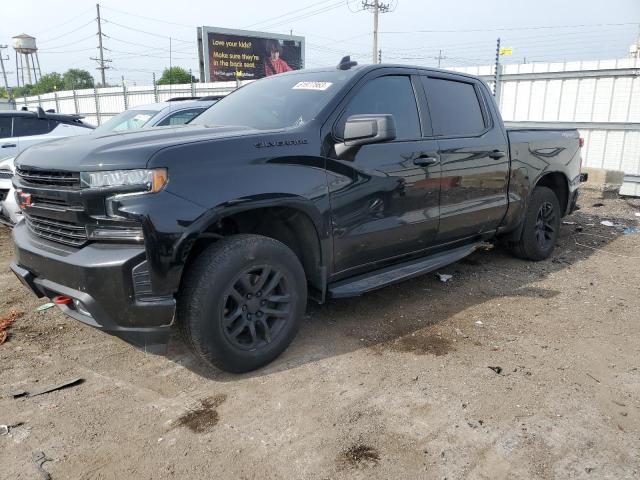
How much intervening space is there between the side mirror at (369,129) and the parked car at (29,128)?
6673 mm


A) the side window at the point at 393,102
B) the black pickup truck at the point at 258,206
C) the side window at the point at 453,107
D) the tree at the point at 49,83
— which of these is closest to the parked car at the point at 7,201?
the black pickup truck at the point at 258,206

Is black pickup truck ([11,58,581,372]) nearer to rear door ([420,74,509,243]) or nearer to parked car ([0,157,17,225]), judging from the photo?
rear door ([420,74,509,243])

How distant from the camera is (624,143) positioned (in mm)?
9867

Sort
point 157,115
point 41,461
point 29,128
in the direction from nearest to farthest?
point 41,461 < point 157,115 < point 29,128

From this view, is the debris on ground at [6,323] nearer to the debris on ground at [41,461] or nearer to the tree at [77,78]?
the debris on ground at [41,461]

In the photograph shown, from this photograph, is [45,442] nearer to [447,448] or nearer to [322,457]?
[322,457]

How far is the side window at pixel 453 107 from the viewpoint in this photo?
432 centimetres

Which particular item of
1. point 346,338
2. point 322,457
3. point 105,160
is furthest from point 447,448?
point 105,160

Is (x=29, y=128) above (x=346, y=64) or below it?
below

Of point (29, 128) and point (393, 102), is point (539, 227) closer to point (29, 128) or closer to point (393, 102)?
point (393, 102)

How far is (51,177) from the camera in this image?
2.98m

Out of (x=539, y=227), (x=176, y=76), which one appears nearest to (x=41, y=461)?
(x=539, y=227)

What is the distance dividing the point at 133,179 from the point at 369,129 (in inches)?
57.0

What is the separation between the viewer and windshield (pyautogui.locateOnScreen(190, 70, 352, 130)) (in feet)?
11.7
